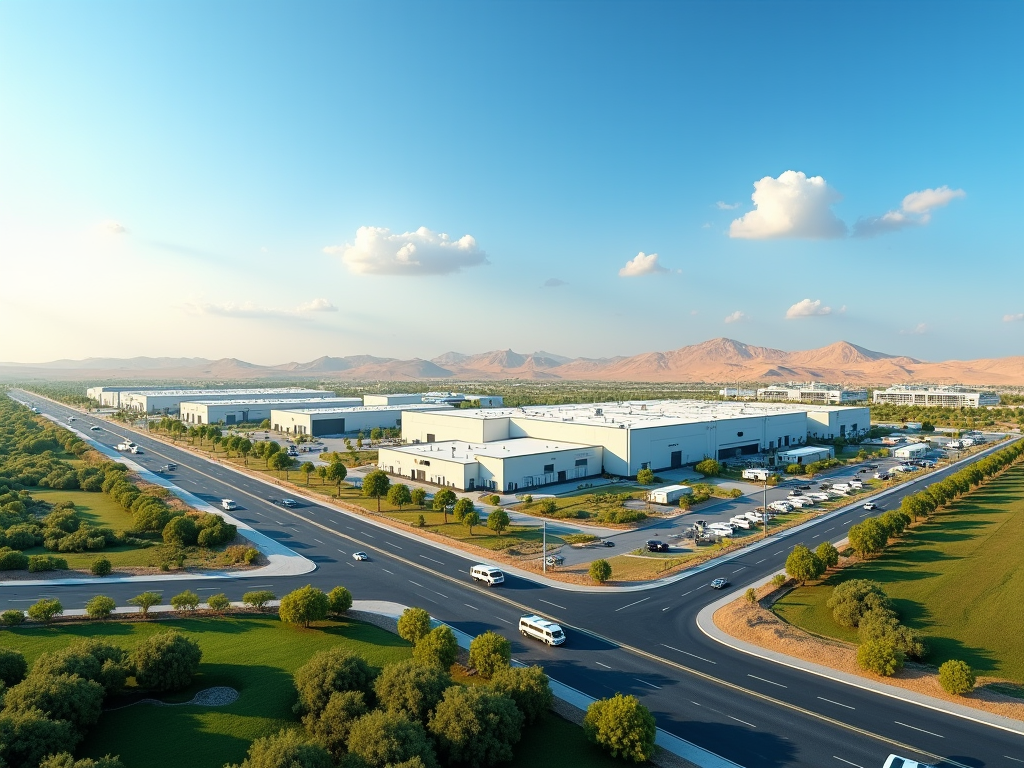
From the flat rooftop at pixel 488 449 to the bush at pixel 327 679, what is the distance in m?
49.2

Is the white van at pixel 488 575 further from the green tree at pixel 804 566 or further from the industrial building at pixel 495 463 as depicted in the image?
the industrial building at pixel 495 463

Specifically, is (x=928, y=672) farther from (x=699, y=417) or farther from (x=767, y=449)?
(x=767, y=449)

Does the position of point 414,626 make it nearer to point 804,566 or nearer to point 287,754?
point 287,754

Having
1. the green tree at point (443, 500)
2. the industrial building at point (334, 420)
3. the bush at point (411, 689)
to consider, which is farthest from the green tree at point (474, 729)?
the industrial building at point (334, 420)

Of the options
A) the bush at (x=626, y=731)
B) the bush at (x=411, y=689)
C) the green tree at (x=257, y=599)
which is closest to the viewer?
the bush at (x=626, y=731)

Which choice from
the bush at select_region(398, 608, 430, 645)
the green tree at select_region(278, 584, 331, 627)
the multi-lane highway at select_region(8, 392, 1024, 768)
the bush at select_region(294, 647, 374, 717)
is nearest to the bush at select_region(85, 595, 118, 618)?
the multi-lane highway at select_region(8, 392, 1024, 768)

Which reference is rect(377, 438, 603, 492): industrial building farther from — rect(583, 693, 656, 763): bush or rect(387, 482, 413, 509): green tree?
rect(583, 693, 656, 763): bush

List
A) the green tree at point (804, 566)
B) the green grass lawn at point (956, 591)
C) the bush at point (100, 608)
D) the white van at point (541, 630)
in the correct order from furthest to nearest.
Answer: the green tree at point (804, 566)
the bush at point (100, 608)
the white van at point (541, 630)
the green grass lawn at point (956, 591)

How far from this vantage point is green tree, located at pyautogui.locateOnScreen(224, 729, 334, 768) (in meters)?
20.6

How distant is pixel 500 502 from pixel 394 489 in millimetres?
12680

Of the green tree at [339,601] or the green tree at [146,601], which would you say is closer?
the green tree at [339,601]

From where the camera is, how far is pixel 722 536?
58.8 meters

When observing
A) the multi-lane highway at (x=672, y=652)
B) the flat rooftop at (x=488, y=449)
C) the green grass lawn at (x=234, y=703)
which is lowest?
the multi-lane highway at (x=672, y=652)

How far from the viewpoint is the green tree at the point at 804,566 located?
148 feet
